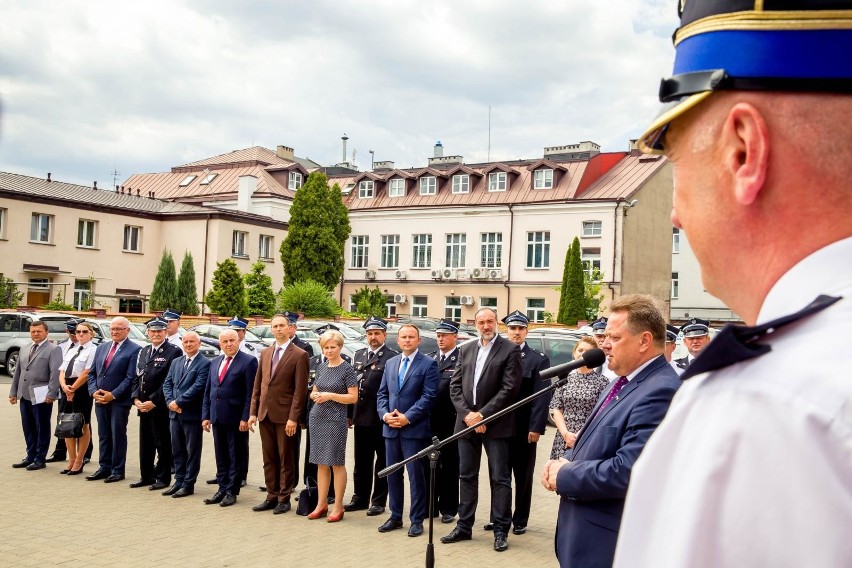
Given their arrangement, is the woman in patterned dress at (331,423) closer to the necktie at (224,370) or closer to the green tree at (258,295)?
the necktie at (224,370)

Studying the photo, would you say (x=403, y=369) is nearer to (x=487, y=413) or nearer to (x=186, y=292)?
(x=487, y=413)

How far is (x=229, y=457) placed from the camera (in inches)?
432

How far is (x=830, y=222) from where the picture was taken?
97 cm

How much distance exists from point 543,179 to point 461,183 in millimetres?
5506

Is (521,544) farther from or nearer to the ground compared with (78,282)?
nearer to the ground

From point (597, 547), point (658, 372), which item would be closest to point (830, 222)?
point (597, 547)

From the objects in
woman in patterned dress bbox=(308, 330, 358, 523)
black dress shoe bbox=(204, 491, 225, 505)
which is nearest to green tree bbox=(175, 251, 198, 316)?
black dress shoe bbox=(204, 491, 225, 505)

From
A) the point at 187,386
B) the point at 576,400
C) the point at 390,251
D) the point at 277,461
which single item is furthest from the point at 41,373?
the point at 390,251

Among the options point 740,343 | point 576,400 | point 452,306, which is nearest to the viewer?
point 740,343

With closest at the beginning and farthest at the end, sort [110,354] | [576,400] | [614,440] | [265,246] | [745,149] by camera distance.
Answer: [745,149] < [614,440] < [576,400] < [110,354] < [265,246]

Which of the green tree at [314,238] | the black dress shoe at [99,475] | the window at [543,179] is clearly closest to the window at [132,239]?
the green tree at [314,238]

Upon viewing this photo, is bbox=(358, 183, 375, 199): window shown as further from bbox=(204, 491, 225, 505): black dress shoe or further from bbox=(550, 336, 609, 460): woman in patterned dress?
bbox=(550, 336, 609, 460): woman in patterned dress

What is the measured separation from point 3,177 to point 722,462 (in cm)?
4749

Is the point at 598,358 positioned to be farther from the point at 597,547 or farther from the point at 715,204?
the point at 715,204
